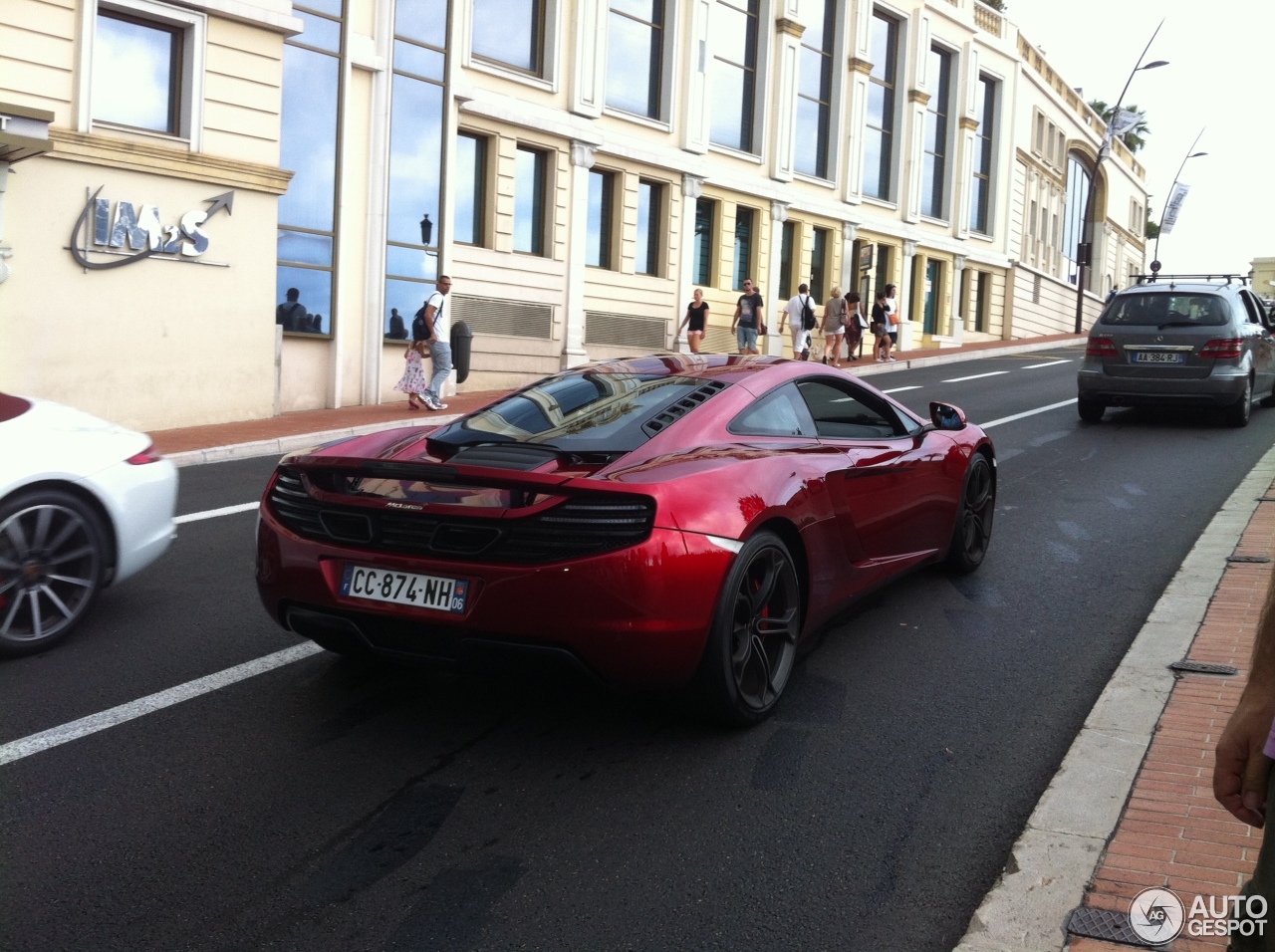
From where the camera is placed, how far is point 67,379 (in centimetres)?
1452

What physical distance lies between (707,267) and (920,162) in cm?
1296

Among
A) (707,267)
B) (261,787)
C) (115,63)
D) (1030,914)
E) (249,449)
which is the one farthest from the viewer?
(707,267)

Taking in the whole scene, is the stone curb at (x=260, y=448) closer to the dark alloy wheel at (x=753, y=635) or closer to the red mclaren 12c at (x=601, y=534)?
the red mclaren 12c at (x=601, y=534)

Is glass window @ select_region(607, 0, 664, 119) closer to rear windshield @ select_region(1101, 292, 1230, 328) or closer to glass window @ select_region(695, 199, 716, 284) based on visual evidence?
glass window @ select_region(695, 199, 716, 284)

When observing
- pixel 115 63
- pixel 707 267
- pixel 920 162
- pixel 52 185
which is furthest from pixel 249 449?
pixel 920 162

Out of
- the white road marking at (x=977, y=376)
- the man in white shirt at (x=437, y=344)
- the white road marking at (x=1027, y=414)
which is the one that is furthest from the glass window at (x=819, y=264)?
the man in white shirt at (x=437, y=344)

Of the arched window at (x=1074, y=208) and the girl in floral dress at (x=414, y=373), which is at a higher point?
the arched window at (x=1074, y=208)

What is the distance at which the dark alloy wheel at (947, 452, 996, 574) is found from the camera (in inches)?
268

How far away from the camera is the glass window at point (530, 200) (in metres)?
22.6

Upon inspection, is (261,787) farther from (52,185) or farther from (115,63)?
(115,63)

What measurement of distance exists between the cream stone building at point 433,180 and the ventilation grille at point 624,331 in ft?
0.22

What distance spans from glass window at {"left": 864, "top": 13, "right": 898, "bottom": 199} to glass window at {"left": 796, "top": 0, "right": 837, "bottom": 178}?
2.36m

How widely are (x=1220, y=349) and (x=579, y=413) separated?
11.1 metres

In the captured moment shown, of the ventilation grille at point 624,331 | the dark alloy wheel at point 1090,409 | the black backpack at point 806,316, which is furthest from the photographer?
the black backpack at point 806,316
